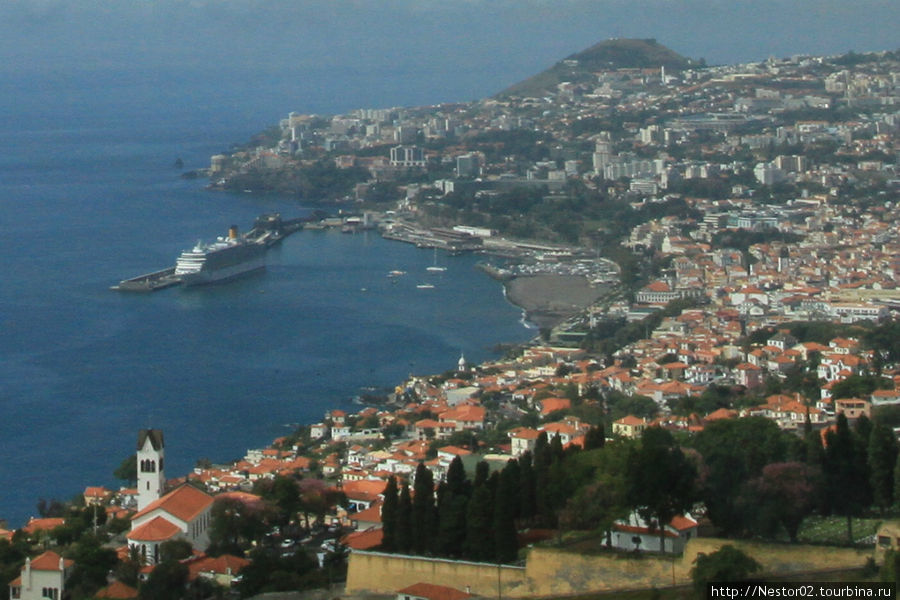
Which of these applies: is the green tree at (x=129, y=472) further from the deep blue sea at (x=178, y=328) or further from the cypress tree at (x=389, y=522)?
the cypress tree at (x=389, y=522)

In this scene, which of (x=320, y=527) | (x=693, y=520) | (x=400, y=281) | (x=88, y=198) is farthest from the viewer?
(x=88, y=198)

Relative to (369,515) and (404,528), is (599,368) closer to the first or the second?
(369,515)

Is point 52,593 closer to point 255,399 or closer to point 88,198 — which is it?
point 255,399

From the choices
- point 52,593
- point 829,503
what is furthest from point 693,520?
point 52,593

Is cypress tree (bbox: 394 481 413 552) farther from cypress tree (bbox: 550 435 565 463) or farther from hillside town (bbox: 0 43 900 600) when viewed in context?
cypress tree (bbox: 550 435 565 463)

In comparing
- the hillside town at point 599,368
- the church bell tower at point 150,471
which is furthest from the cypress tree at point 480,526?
the church bell tower at point 150,471

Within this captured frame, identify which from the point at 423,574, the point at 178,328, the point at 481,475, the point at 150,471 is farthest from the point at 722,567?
the point at 178,328

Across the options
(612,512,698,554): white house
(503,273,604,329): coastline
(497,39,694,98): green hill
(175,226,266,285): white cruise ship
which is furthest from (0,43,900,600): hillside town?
(497,39,694,98): green hill
